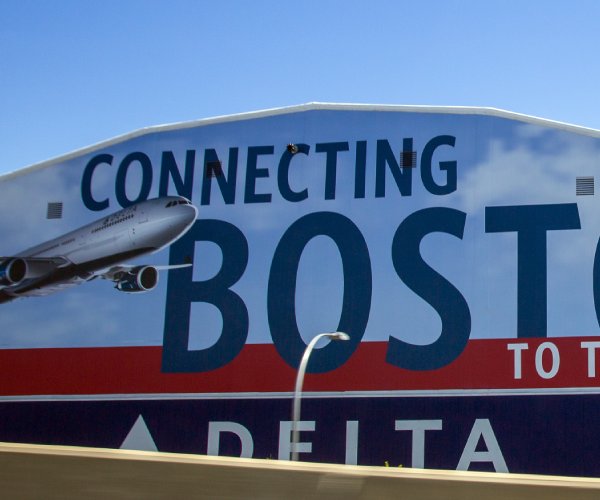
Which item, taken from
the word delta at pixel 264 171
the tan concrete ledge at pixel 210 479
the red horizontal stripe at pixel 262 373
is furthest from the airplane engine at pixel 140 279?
the tan concrete ledge at pixel 210 479

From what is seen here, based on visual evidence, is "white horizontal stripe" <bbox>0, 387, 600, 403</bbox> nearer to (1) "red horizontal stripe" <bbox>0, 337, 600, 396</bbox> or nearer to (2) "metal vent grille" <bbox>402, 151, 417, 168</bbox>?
(1) "red horizontal stripe" <bbox>0, 337, 600, 396</bbox>

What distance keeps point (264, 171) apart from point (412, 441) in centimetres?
975

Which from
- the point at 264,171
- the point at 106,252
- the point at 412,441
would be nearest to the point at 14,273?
the point at 106,252

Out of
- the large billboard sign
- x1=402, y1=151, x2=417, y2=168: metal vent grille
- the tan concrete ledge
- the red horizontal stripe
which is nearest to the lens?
the tan concrete ledge

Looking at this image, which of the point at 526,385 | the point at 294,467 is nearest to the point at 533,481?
the point at 294,467

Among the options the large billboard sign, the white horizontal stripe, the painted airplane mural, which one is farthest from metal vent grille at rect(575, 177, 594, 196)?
the painted airplane mural

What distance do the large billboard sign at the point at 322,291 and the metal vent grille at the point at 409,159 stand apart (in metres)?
0.04

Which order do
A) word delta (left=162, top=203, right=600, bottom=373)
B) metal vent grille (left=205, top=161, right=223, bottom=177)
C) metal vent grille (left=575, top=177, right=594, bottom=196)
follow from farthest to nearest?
metal vent grille (left=205, top=161, right=223, bottom=177)
metal vent grille (left=575, top=177, right=594, bottom=196)
word delta (left=162, top=203, right=600, bottom=373)

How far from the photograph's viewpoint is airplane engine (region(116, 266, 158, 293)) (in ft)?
109

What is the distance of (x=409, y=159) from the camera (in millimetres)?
32000

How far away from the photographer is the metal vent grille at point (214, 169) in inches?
1329

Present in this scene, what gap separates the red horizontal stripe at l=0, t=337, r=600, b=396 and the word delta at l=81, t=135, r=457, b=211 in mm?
4925

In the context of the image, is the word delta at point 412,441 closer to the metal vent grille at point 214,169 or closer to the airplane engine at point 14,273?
the metal vent grille at point 214,169

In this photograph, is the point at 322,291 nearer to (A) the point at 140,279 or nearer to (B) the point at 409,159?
(B) the point at 409,159
